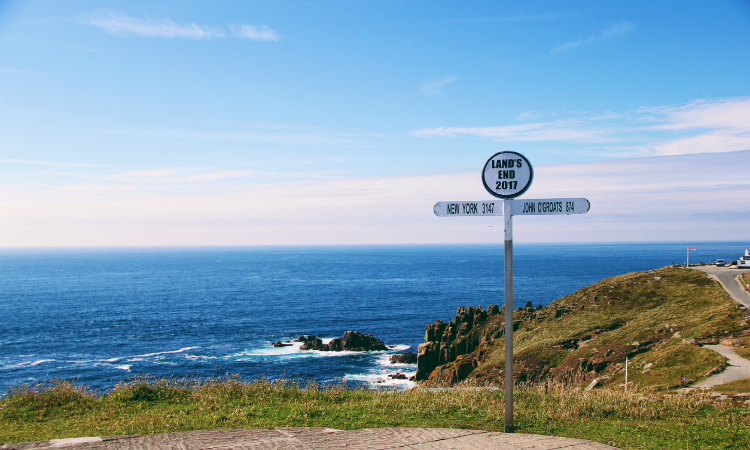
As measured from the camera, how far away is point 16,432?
25.4 feet

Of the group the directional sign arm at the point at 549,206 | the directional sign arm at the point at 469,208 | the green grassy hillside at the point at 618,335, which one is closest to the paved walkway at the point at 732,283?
the green grassy hillside at the point at 618,335

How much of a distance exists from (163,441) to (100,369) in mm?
43425

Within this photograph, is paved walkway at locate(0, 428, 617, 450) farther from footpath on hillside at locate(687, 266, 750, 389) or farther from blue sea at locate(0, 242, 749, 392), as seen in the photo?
blue sea at locate(0, 242, 749, 392)

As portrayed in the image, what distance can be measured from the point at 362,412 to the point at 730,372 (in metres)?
16.4

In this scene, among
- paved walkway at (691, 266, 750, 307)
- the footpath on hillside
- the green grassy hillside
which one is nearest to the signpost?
the footpath on hillside

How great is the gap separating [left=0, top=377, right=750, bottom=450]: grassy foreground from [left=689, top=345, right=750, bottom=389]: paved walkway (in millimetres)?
7600

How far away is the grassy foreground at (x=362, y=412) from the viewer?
714 centimetres

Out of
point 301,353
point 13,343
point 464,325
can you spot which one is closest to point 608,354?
point 464,325

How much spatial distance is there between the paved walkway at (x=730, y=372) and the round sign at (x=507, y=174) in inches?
520

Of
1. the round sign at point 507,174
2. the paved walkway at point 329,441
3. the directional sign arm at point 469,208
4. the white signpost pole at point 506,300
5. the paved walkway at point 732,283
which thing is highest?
the round sign at point 507,174

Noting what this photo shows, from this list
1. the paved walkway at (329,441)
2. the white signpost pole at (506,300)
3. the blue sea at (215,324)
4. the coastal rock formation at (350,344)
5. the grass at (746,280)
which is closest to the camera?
the paved walkway at (329,441)

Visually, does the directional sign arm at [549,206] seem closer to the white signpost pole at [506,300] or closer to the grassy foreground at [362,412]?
the white signpost pole at [506,300]

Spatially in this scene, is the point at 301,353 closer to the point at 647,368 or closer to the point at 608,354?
the point at 608,354

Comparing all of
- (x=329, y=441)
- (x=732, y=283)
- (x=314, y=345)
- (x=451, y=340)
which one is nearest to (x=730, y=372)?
(x=329, y=441)
